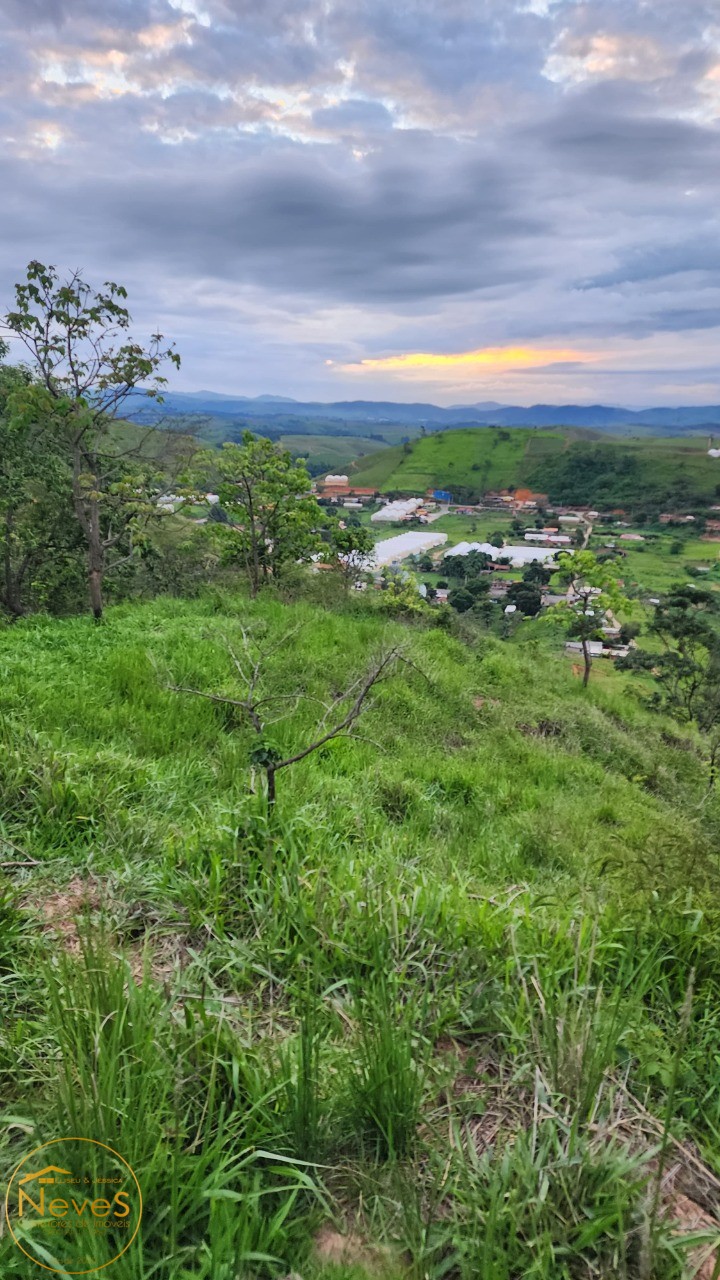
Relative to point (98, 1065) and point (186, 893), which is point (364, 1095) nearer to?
point (98, 1065)

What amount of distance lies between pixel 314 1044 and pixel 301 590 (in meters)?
10.6

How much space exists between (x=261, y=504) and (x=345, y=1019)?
11450 mm

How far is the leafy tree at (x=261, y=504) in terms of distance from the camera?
12.0m

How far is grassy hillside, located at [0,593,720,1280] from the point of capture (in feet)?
4.87

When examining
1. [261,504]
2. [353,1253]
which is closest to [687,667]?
[261,504]

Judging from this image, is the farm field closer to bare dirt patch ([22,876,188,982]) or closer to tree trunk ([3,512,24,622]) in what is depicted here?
tree trunk ([3,512,24,622])

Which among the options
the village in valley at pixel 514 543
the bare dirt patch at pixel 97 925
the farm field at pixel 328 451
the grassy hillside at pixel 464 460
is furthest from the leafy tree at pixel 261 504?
the farm field at pixel 328 451

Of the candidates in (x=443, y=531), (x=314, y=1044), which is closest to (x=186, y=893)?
(x=314, y=1044)

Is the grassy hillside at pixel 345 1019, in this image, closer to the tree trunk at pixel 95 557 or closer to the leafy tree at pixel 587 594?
the tree trunk at pixel 95 557

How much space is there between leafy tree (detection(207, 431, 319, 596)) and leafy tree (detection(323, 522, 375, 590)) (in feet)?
2.16

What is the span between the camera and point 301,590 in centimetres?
1212

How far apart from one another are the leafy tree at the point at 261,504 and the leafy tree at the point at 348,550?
0.66 m

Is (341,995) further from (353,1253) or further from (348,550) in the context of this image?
(348,550)

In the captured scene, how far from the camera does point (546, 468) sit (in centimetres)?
11219
